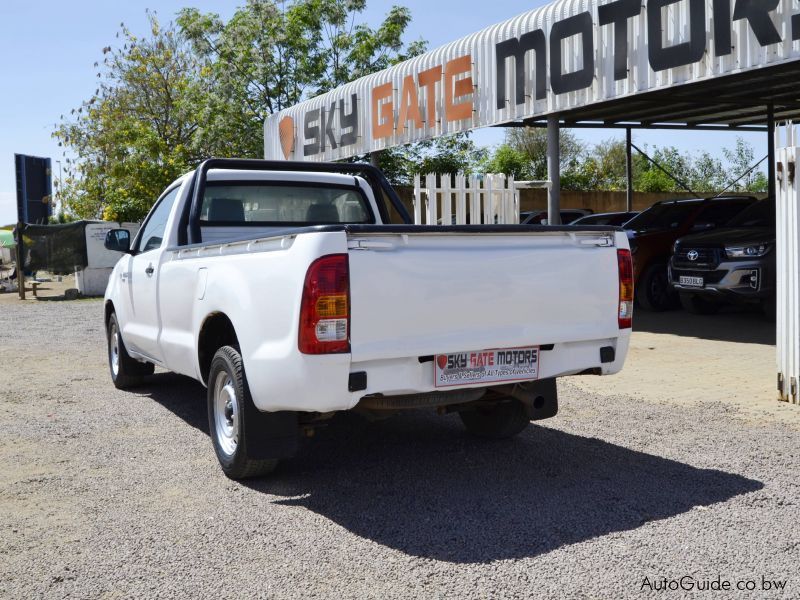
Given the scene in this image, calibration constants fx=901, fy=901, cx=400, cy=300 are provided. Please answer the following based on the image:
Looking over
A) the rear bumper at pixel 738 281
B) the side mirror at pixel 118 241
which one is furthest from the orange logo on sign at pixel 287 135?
the side mirror at pixel 118 241

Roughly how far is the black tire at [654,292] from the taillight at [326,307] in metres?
12.0

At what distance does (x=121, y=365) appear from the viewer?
340 inches

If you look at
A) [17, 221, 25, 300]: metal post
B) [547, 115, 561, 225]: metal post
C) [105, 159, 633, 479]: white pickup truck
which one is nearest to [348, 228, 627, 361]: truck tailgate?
[105, 159, 633, 479]: white pickup truck

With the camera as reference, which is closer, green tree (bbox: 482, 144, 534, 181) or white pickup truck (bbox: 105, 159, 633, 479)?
white pickup truck (bbox: 105, 159, 633, 479)

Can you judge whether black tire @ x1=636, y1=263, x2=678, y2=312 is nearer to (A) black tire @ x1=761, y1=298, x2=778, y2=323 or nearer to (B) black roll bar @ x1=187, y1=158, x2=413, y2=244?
(A) black tire @ x1=761, y1=298, x2=778, y2=323

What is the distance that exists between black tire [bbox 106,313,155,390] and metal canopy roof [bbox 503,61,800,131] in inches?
314

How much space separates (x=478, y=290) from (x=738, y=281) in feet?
29.0

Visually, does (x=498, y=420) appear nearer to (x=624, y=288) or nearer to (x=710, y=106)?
(x=624, y=288)

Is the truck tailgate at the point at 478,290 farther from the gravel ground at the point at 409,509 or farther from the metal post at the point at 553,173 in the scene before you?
the metal post at the point at 553,173

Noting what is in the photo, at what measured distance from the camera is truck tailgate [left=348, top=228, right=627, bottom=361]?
455 cm

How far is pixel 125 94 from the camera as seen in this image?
37.9 metres

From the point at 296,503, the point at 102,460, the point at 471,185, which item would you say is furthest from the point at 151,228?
the point at 471,185

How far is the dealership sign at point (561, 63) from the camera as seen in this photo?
418 inches


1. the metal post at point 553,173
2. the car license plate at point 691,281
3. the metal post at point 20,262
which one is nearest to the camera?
the car license plate at point 691,281
